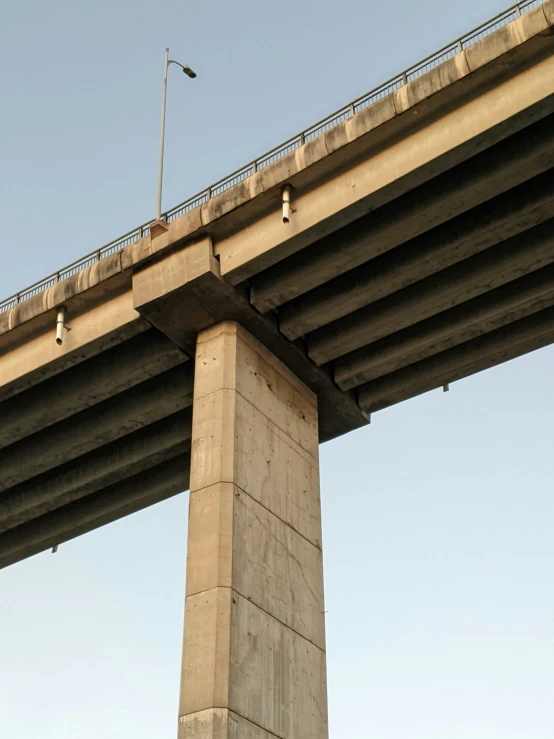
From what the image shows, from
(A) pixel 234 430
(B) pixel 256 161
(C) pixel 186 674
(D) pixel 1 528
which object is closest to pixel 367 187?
(B) pixel 256 161

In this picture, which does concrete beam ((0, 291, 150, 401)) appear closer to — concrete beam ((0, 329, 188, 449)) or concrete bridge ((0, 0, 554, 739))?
concrete bridge ((0, 0, 554, 739))

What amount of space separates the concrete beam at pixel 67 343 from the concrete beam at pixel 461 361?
6.28 m

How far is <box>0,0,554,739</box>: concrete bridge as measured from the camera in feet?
69.7

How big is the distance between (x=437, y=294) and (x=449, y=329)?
1.33 m

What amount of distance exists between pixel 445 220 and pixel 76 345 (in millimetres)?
9116

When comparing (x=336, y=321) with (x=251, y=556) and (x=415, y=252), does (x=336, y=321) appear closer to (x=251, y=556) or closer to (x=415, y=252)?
(x=415, y=252)

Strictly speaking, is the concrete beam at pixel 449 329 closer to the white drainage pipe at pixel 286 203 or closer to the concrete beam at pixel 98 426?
the concrete beam at pixel 98 426

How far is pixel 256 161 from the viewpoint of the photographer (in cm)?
2480

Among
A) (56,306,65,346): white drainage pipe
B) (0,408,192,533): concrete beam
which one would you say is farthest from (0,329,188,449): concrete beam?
(0,408,192,533): concrete beam

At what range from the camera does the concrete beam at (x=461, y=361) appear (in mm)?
26203

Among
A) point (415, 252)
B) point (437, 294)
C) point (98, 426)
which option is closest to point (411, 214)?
point (415, 252)

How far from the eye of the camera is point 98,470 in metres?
30.2

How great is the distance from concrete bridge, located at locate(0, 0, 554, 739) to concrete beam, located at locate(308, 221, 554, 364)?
0.04 metres

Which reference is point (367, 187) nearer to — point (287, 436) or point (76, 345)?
point (287, 436)
